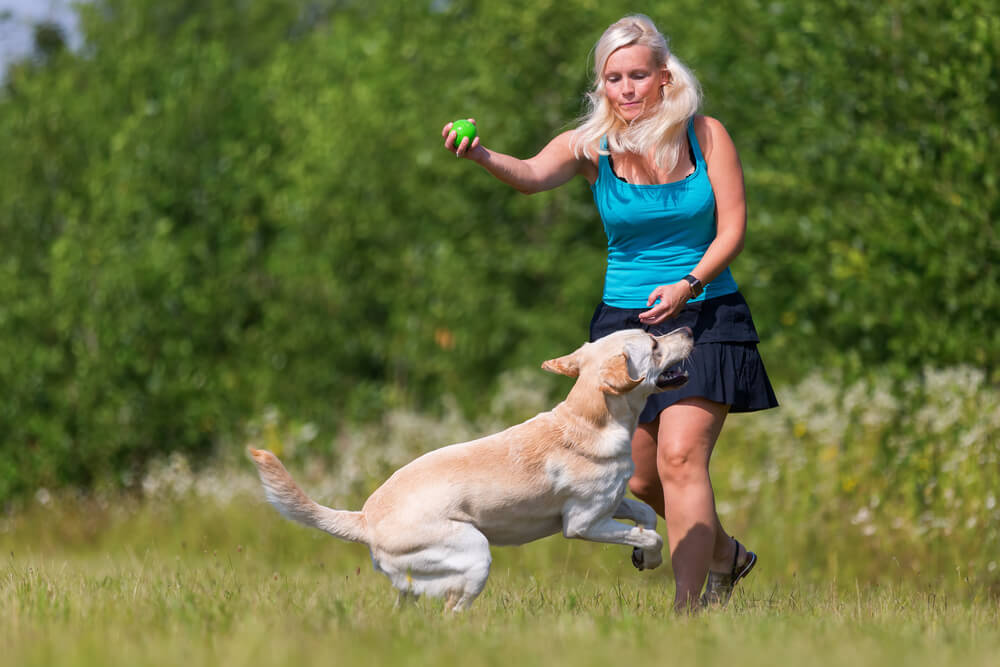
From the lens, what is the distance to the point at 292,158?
488 inches

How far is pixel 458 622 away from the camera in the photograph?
4.17m

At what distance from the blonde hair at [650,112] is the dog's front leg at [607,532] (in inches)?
57.7

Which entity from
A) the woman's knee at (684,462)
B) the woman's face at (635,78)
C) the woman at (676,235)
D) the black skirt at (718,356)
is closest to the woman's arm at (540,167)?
the woman at (676,235)

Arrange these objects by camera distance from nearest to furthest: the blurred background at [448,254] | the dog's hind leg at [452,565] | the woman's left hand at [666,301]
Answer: the dog's hind leg at [452,565]
the woman's left hand at [666,301]
the blurred background at [448,254]

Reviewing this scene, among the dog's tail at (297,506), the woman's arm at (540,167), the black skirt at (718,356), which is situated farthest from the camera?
the woman's arm at (540,167)

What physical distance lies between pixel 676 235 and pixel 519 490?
1.27m

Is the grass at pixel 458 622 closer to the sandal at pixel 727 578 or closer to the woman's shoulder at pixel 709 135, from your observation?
the sandal at pixel 727 578

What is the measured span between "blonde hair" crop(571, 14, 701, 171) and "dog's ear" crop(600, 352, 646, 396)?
2.76 feet

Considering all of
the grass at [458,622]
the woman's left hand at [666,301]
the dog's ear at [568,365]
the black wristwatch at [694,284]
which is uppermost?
the black wristwatch at [694,284]

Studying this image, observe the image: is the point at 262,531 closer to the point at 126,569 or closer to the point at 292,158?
the point at 126,569

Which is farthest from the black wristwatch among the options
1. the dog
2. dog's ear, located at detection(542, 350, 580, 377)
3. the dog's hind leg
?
the dog's hind leg

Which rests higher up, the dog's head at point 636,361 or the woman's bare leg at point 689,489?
the dog's head at point 636,361

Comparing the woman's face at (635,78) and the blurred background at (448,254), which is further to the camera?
the blurred background at (448,254)

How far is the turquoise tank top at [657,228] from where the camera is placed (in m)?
4.98
